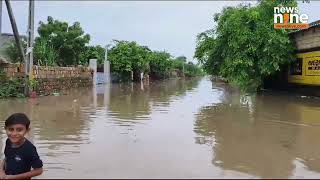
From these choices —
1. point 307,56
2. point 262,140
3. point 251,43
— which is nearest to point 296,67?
point 307,56

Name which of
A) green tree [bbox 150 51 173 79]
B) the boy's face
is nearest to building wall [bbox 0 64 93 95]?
the boy's face

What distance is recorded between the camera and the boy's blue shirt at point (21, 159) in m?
4.10

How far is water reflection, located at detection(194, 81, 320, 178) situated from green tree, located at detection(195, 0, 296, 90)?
8.47 m

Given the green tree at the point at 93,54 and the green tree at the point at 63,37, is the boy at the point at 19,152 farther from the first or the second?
the green tree at the point at 93,54

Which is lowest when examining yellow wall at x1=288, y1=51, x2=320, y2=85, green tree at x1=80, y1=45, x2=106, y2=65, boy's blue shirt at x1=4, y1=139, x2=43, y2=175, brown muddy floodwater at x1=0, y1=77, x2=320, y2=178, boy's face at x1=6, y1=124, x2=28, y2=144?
brown muddy floodwater at x1=0, y1=77, x2=320, y2=178

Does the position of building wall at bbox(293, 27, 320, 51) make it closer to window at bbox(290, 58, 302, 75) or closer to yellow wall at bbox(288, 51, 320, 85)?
yellow wall at bbox(288, 51, 320, 85)

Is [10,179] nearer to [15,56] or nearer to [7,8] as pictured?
Answer: [7,8]

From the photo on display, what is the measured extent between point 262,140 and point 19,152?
5575 millimetres

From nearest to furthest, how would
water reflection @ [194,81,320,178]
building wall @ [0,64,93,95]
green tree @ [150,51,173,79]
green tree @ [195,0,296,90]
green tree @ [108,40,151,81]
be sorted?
water reflection @ [194,81,320,178], building wall @ [0,64,93,95], green tree @ [195,0,296,90], green tree @ [108,40,151,81], green tree @ [150,51,173,79]

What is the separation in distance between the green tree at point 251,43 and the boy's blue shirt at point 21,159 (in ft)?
60.6

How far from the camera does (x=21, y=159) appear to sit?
411 centimetres

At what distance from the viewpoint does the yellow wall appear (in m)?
21.3

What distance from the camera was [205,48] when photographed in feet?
83.0

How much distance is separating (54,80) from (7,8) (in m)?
7.78
